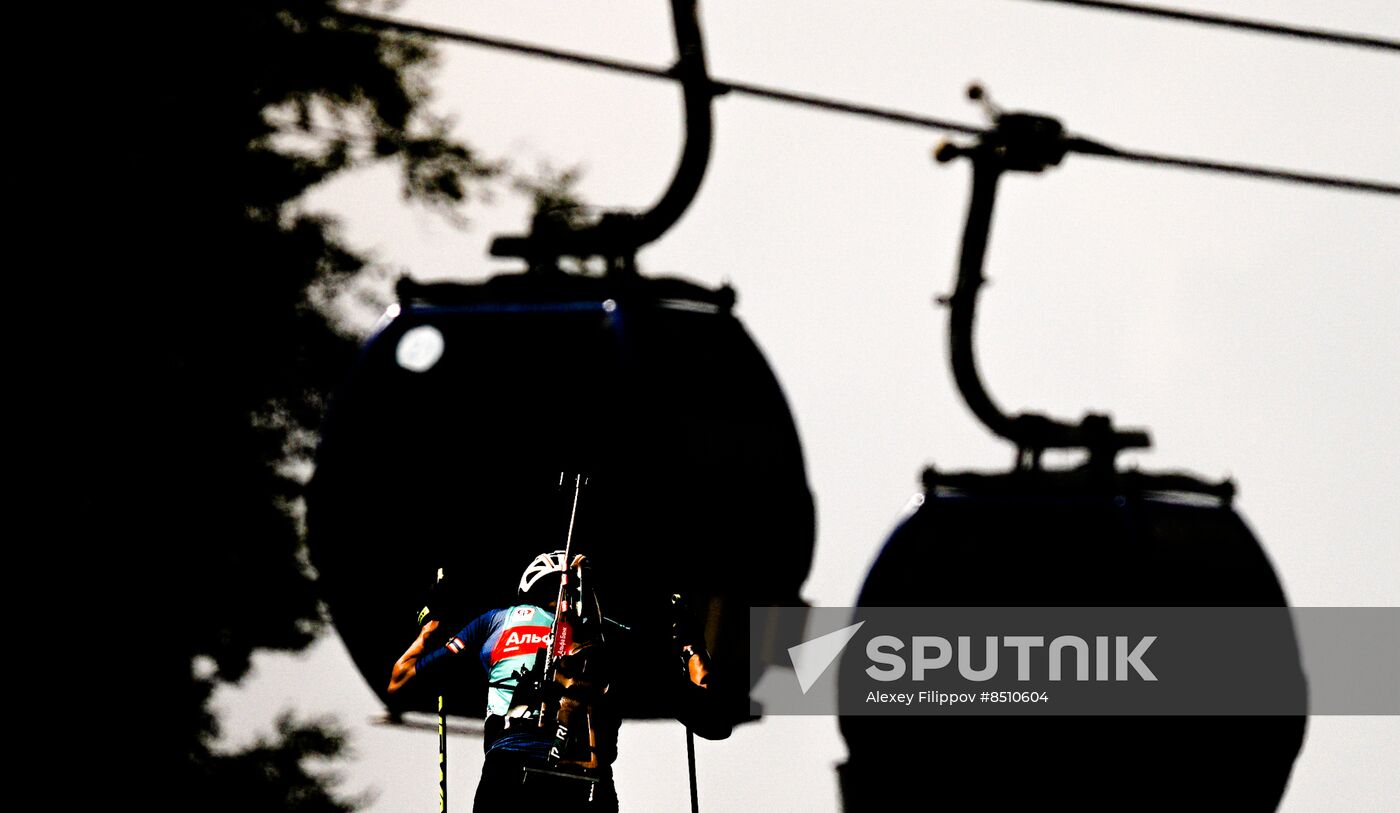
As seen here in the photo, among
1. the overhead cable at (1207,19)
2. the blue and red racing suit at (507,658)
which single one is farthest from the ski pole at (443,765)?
the overhead cable at (1207,19)

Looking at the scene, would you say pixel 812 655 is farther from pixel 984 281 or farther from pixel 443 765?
pixel 984 281

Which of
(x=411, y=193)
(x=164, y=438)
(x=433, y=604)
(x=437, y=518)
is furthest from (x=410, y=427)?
(x=411, y=193)

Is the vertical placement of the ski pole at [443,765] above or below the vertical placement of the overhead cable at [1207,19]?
below

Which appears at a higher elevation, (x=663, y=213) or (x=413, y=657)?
(x=663, y=213)

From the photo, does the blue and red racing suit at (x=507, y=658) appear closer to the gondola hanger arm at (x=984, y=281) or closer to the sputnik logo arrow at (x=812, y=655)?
the sputnik logo arrow at (x=812, y=655)

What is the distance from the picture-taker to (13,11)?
13.9 m

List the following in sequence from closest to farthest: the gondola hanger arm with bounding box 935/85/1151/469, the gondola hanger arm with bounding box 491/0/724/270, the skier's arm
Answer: the skier's arm → the gondola hanger arm with bounding box 491/0/724/270 → the gondola hanger arm with bounding box 935/85/1151/469

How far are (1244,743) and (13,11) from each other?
9.74 metres

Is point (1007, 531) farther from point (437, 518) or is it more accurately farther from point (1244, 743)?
point (437, 518)
